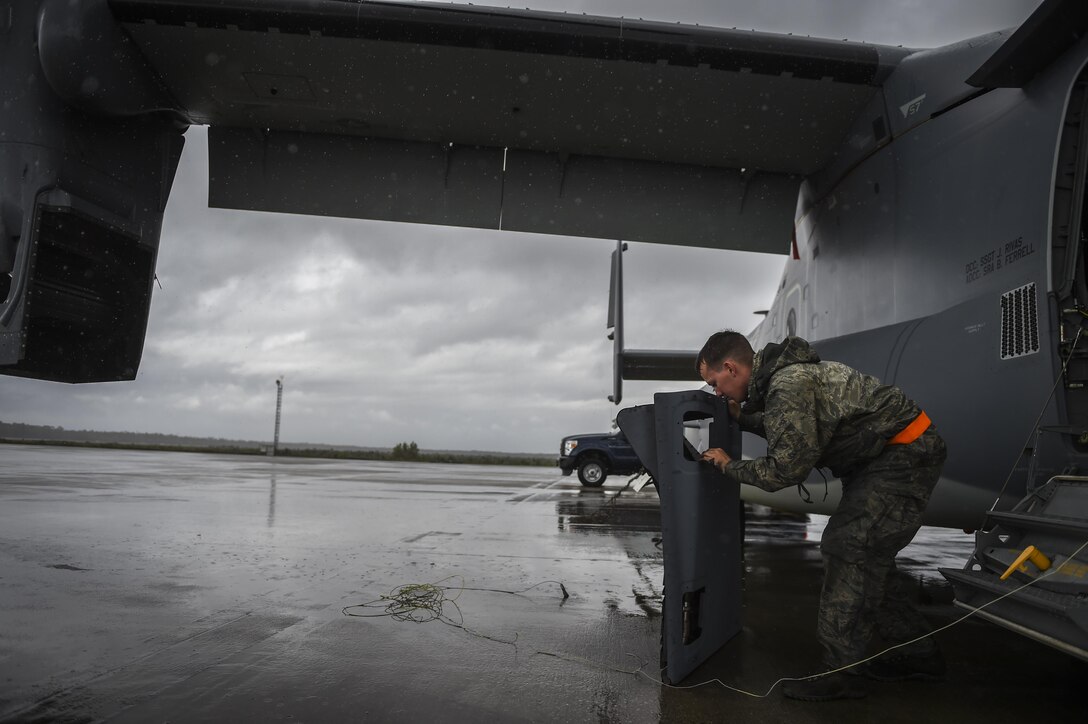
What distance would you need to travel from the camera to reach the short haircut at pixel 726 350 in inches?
124

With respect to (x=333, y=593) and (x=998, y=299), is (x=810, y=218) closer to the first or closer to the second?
(x=998, y=299)

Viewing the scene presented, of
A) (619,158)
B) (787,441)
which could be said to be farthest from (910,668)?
(619,158)

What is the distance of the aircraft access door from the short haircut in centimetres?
20

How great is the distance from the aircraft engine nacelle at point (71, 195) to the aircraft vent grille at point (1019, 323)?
509 cm

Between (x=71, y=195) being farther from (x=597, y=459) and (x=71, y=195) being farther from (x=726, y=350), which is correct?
(x=597, y=459)

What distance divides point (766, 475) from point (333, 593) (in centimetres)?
291

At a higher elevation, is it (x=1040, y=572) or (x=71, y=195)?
(x=71, y=195)

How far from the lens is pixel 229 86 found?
14.9 ft

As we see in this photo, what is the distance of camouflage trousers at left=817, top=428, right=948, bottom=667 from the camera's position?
110 inches

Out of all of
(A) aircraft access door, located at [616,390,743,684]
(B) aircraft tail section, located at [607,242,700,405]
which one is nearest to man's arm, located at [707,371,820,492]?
(A) aircraft access door, located at [616,390,743,684]

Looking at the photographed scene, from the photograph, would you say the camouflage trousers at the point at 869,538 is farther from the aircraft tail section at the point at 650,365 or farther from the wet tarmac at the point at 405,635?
the aircraft tail section at the point at 650,365

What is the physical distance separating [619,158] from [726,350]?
279cm

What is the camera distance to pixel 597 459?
17.2 metres

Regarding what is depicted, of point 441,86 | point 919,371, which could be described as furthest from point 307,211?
point 919,371
